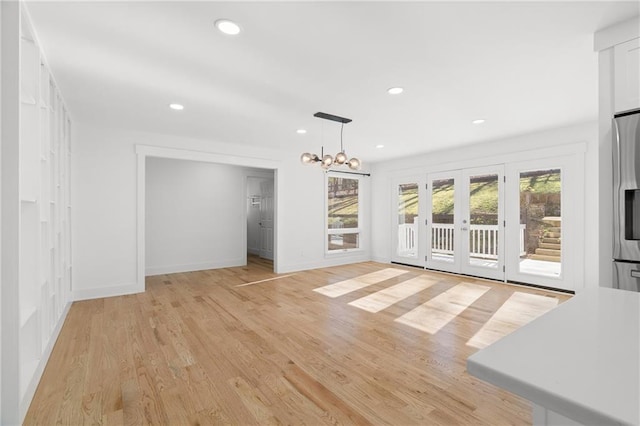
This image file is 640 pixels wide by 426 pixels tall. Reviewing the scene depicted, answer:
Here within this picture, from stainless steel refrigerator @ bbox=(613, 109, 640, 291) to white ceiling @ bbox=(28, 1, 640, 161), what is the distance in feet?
2.52

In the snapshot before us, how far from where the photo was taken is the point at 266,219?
27.5ft

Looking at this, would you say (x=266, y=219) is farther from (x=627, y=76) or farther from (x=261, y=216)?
(x=627, y=76)

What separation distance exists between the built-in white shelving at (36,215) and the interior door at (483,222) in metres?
6.06

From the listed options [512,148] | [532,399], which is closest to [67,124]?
[532,399]

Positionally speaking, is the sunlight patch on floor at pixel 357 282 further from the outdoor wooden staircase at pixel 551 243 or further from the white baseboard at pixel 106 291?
the white baseboard at pixel 106 291

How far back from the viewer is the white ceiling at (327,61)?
203cm

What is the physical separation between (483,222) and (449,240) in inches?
30.8

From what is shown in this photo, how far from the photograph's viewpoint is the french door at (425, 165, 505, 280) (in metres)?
5.46

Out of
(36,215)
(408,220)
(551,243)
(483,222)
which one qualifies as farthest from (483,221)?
(36,215)

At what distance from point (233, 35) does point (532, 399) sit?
259 centimetres

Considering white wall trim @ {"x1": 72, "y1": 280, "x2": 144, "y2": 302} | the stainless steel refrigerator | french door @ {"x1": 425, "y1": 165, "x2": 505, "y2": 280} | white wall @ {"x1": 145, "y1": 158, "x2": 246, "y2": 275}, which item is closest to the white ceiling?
the stainless steel refrigerator

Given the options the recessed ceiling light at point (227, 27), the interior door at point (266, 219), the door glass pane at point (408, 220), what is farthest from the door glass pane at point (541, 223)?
the interior door at point (266, 219)

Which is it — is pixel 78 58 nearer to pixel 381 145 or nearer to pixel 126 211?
pixel 126 211

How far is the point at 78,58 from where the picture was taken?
2.60m
